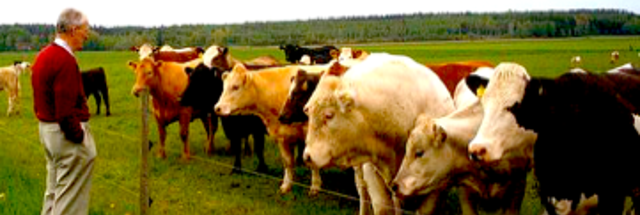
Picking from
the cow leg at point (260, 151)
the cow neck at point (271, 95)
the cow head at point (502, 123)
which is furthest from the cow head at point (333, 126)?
the cow leg at point (260, 151)

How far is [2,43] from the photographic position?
115 meters

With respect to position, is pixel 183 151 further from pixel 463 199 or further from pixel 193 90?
pixel 463 199

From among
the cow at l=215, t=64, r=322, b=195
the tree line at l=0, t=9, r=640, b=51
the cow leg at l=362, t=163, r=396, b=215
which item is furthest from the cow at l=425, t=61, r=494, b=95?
the tree line at l=0, t=9, r=640, b=51

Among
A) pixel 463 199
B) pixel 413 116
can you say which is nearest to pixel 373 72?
pixel 413 116

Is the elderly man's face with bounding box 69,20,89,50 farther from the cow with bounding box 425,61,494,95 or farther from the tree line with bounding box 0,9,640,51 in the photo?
the tree line with bounding box 0,9,640,51

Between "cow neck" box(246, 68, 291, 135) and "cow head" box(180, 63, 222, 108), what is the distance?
1892 millimetres

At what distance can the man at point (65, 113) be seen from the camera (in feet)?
21.5

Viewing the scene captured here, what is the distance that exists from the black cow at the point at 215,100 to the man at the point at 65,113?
5.57 meters

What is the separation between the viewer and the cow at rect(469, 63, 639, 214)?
578 cm

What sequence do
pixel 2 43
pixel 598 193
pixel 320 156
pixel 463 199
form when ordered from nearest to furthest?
1. pixel 598 193
2. pixel 320 156
3. pixel 463 199
4. pixel 2 43

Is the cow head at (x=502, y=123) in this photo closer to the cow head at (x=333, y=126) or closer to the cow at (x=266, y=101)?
the cow head at (x=333, y=126)

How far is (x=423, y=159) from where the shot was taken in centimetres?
620

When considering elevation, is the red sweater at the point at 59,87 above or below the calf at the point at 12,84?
above

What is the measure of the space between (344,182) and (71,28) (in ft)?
18.0
